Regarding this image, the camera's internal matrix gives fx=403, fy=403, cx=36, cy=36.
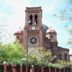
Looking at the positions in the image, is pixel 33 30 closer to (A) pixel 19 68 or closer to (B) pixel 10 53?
(B) pixel 10 53

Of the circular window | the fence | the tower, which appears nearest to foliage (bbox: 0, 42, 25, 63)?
the fence

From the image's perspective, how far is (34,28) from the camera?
107 meters

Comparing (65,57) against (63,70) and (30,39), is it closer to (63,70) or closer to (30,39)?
(30,39)

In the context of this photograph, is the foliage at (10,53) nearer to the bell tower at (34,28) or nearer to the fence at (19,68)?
the fence at (19,68)

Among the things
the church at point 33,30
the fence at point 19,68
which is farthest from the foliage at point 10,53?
the church at point 33,30

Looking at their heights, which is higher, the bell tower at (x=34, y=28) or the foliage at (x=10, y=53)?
the bell tower at (x=34, y=28)

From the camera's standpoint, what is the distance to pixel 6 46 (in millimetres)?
82500

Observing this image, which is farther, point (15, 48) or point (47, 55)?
point (47, 55)

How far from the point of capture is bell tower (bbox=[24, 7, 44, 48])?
351 feet

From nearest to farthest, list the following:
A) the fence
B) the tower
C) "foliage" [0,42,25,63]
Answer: the fence
"foliage" [0,42,25,63]
the tower

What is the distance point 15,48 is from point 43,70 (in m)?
28.6

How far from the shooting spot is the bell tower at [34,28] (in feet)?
351

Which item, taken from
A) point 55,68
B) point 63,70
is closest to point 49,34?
point 63,70

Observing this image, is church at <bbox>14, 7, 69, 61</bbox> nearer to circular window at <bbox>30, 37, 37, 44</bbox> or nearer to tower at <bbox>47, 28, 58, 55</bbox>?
circular window at <bbox>30, 37, 37, 44</bbox>
